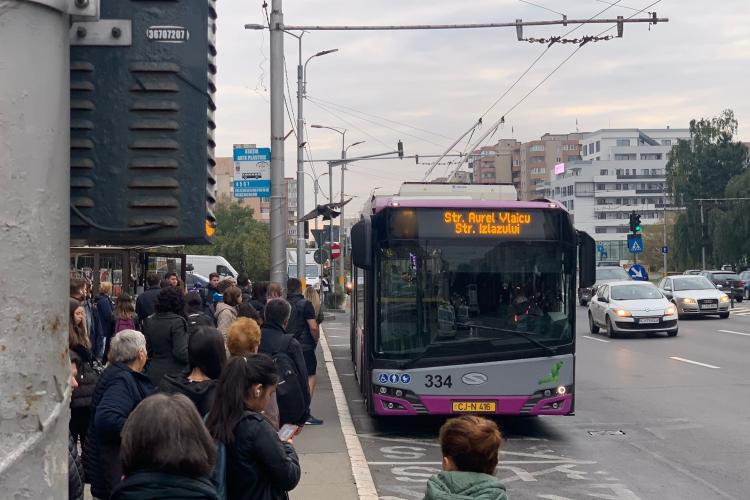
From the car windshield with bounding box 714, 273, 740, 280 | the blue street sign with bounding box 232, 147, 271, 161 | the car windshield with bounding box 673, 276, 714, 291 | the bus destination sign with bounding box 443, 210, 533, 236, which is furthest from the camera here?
the car windshield with bounding box 714, 273, 740, 280

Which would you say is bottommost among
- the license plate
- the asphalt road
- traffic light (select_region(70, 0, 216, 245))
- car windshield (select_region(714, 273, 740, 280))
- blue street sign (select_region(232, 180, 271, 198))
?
the asphalt road

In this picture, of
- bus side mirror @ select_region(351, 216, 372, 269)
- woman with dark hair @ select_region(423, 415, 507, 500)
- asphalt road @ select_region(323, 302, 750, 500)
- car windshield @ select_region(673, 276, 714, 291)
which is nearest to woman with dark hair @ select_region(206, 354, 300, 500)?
woman with dark hair @ select_region(423, 415, 507, 500)

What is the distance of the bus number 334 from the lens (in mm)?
12258

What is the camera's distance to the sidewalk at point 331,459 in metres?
8.78

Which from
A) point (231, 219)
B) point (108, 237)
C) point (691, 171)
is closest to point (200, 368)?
point (108, 237)

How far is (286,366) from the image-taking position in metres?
7.76

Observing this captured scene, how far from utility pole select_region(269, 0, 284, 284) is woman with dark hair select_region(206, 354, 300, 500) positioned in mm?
11798

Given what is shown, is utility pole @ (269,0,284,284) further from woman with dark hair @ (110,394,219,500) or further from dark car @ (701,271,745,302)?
dark car @ (701,271,745,302)

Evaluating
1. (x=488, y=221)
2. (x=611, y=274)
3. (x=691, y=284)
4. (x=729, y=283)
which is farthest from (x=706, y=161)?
(x=488, y=221)

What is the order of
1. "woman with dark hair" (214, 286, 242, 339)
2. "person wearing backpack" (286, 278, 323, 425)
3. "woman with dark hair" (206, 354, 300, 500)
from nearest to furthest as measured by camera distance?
"woman with dark hair" (206, 354, 300, 500) < "woman with dark hair" (214, 286, 242, 339) < "person wearing backpack" (286, 278, 323, 425)

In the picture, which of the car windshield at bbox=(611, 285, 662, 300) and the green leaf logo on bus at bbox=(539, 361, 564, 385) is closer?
the green leaf logo on bus at bbox=(539, 361, 564, 385)

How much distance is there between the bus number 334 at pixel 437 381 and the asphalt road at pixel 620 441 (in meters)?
0.67

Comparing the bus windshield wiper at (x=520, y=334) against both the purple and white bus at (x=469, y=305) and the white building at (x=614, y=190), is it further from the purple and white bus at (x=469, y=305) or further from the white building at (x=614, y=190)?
the white building at (x=614, y=190)

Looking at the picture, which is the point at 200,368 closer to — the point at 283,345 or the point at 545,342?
the point at 283,345
